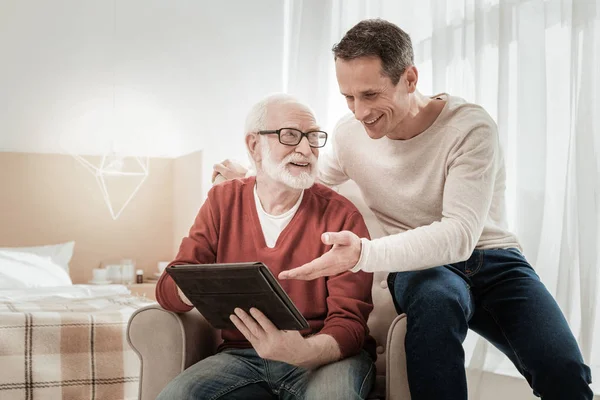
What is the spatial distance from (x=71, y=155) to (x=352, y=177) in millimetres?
3006

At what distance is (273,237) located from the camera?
6.31 feet

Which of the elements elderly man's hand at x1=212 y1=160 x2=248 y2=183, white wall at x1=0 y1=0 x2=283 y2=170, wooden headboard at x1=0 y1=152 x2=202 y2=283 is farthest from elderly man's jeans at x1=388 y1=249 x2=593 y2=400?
white wall at x1=0 y1=0 x2=283 y2=170

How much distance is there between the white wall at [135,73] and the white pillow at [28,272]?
93cm

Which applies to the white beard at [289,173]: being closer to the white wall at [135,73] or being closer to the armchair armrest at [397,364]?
the armchair armrest at [397,364]

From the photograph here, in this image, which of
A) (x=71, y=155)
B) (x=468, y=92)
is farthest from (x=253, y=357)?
(x=71, y=155)

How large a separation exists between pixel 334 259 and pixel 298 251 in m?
0.29

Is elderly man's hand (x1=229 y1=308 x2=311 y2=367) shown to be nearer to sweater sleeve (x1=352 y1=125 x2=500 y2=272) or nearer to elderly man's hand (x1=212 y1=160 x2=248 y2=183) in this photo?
sweater sleeve (x1=352 y1=125 x2=500 y2=272)

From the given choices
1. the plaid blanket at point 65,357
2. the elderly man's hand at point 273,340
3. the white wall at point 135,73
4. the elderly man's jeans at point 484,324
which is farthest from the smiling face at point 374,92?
the white wall at point 135,73

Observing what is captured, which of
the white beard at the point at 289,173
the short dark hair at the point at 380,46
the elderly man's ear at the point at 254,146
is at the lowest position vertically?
the white beard at the point at 289,173

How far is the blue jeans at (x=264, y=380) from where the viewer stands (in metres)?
1.58

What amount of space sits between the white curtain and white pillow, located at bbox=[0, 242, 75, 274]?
2.61 meters

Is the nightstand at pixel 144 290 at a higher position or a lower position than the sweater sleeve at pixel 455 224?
lower

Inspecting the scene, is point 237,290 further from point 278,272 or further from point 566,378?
point 566,378

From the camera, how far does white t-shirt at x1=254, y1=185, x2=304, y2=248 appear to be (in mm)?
1924
